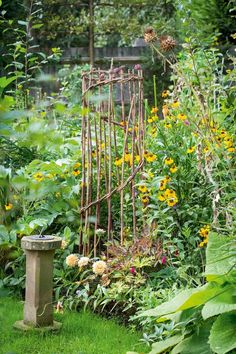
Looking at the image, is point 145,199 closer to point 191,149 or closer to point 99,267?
point 191,149

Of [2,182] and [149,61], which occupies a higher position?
[149,61]

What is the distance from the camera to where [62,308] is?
3705 millimetres

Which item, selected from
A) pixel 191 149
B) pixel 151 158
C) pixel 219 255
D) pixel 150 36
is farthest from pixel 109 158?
pixel 219 255

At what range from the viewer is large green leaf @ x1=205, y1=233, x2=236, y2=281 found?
285 cm

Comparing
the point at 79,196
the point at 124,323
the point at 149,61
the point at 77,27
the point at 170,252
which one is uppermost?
the point at 77,27

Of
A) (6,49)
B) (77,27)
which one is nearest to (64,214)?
(6,49)

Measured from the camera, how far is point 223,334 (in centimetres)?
263

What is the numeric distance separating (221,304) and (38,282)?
1.06 meters

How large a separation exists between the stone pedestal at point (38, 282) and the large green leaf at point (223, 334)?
99 cm

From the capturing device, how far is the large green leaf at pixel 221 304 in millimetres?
2643

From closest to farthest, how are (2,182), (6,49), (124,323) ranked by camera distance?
(2,182) < (124,323) < (6,49)

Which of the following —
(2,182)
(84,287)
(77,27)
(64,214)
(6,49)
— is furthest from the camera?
(77,27)

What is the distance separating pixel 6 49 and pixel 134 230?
27.6ft

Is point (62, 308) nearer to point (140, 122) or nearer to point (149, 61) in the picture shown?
point (140, 122)
